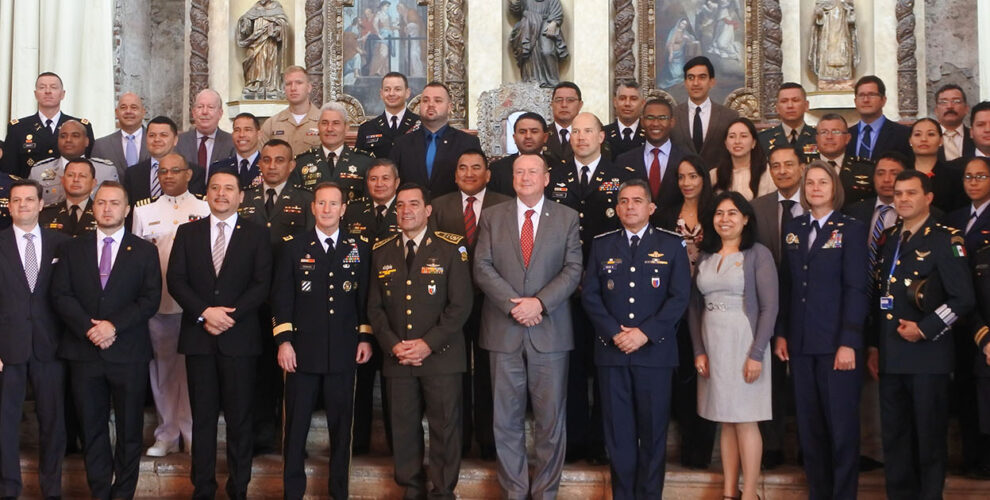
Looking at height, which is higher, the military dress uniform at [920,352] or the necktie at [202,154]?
the necktie at [202,154]

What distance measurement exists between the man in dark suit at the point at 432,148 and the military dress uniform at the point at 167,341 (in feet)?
4.18

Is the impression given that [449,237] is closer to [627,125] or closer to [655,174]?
[655,174]

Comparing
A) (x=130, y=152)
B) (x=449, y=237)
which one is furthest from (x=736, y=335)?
(x=130, y=152)

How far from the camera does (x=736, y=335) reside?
5555mm

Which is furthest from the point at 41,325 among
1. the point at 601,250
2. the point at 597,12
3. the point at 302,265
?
the point at 597,12

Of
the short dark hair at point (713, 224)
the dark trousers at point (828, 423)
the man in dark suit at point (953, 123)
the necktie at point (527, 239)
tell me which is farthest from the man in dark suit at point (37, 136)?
the man in dark suit at point (953, 123)

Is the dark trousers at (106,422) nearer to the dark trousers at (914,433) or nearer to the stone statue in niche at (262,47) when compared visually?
the dark trousers at (914,433)

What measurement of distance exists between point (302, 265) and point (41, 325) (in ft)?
4.70

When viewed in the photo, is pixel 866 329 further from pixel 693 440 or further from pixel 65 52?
pixel 65 52

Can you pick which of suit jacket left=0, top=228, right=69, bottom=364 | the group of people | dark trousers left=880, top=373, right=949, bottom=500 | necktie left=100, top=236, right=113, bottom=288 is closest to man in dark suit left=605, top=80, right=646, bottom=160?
the group of people

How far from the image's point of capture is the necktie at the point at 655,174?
6636 millimetres

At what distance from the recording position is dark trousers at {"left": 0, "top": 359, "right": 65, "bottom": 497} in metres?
5.74

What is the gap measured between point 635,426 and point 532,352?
0.66 metres

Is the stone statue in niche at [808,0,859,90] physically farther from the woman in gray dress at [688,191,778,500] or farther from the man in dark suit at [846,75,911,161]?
the woman in gray dress at [688,191,778,500]
